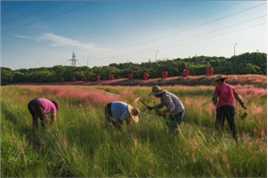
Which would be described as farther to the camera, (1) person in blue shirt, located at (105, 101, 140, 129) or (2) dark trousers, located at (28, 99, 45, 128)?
(2) dark trousers, located at (28, 99, 45, 128)

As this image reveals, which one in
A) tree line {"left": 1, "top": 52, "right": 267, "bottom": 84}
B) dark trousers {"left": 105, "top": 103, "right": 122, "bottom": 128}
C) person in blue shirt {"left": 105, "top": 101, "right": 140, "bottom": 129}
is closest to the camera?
dark trousers {"left": 105, "top": 103, "right": 122, "bottom": 128}

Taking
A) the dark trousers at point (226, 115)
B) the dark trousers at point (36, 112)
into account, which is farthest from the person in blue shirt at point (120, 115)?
the dark trousers at point (226, 115)

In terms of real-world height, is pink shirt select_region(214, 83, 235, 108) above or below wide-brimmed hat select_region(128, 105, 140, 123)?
above

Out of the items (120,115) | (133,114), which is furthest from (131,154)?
(133,114)

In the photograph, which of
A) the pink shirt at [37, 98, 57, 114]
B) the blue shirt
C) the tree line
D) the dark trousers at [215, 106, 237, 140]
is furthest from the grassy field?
the tree line

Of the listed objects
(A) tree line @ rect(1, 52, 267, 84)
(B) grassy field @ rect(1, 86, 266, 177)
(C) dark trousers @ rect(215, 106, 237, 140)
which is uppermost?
(A) tree line @ rect(1, 52, 267, 84)

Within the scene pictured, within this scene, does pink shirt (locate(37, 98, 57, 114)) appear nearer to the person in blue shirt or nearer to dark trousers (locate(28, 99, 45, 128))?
dark trousers (locate(28, 99, 45, 128))

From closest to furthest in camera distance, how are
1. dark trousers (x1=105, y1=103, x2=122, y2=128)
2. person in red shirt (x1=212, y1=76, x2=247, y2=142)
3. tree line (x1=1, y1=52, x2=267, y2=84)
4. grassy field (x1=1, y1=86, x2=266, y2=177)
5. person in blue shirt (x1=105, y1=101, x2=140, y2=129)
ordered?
grassy field (x1=1, y1=86, x2=266, y2=177) < dark trousers (x1=105, y1=103, x2=122, y2=128) < person in blue shirt (x1=105, y1=101, x2=140, y2=129) < person in red shirt (x1=212, y1=76, x2=247, y2=142) < tree line (x1=1, y1=52, x2=267, y2=84)

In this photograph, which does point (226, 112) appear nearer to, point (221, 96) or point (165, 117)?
point (221, 96)

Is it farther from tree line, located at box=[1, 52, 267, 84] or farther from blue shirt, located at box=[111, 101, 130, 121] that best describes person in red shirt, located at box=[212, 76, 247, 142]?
tree line, located at box=[1, 52, 267, 84]

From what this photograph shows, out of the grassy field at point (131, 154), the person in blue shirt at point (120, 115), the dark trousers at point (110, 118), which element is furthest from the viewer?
the person in blue shirt at point (120, 115)

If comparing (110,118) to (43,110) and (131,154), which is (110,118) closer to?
(43,110)

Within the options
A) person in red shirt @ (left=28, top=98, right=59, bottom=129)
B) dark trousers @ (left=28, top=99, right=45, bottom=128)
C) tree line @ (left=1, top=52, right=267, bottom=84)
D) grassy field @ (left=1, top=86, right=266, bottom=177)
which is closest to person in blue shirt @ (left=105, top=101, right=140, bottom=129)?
grassy field @ (left=1, top=86, right=266, bottom=177)

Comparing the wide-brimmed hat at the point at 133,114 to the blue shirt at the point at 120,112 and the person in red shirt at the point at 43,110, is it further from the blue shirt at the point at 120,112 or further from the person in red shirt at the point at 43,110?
the person in red shirt at the point at 43,110
